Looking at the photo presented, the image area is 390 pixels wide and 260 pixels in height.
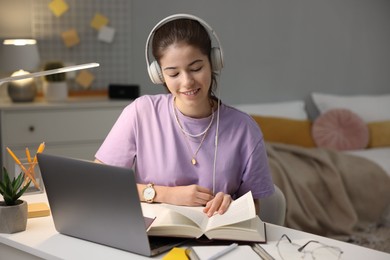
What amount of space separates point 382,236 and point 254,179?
180 cm

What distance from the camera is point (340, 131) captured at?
14.1 feet

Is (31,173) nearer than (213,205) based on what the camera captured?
No

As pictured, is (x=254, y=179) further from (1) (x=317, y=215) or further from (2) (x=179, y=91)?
(1) (x=317, y=215)

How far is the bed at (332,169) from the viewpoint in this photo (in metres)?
3.47

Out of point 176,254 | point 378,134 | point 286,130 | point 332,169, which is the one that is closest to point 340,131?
point 378,134

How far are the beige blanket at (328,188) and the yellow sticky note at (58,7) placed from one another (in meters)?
1.45

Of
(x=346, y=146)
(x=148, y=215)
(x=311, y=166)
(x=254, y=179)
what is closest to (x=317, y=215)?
(x=311, y=166)

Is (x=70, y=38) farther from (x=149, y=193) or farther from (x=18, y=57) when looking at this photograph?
(x=149, y=193)

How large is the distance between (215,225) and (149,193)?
1.26 ft

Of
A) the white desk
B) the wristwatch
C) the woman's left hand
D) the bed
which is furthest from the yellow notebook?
the bed

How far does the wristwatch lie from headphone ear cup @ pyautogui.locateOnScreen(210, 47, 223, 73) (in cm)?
42

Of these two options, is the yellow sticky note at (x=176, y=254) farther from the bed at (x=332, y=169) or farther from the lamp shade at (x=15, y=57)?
the lamp shade at (x=15, y=57)

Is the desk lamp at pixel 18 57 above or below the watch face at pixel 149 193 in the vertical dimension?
above

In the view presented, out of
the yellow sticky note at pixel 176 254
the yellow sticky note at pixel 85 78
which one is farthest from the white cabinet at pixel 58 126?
the yellow sticky note at pixel 176 254
